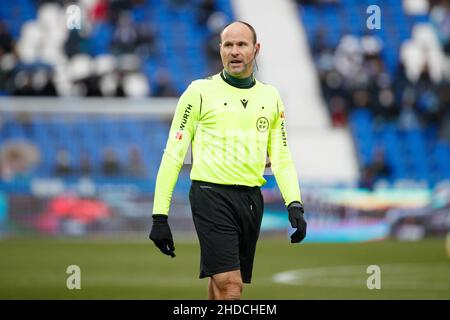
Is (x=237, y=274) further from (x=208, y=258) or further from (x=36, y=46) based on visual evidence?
(x=36, y=46)

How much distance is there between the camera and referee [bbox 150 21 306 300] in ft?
25.3

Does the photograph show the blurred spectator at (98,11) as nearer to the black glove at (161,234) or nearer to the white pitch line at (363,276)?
the white pitch line at (363,276)

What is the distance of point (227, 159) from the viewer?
7852mm

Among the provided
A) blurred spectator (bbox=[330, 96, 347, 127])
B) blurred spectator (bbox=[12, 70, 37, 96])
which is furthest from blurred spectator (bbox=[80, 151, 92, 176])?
blurred spectator (bbox=[330, 96, 347, 127])

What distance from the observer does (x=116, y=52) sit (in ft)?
90.8

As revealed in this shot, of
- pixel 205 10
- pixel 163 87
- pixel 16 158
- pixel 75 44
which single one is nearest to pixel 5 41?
pixel 75 44

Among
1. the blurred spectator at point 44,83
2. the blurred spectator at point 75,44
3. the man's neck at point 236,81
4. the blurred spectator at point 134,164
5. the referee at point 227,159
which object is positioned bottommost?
the referee at point 227,159

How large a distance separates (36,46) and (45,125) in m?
4.04

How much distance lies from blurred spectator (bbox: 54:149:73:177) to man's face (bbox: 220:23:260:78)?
53.4 feet

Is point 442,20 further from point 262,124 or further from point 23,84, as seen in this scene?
point 262,124

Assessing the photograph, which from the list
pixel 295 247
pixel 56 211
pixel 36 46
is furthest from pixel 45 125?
pixel 295 247

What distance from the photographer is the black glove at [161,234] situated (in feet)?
24.6

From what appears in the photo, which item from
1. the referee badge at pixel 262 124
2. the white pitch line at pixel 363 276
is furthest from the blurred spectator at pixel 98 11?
the referee badge at pixel 262 124

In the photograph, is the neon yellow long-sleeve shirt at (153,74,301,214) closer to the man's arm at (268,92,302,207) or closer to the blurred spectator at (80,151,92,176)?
the man's arm at (268,92,302,207)
